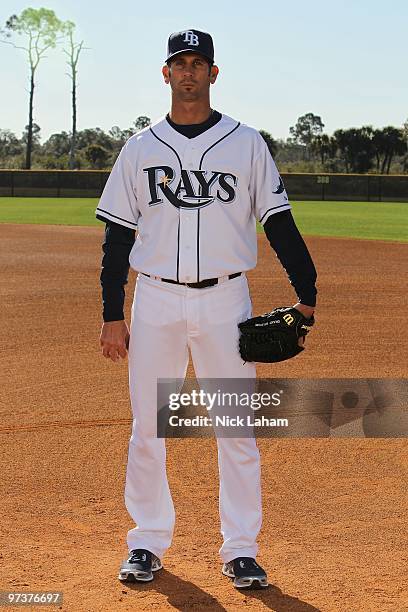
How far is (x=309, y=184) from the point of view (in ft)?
152

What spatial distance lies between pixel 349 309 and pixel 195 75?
702 centimetres

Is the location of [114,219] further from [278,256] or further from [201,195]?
[278,256]

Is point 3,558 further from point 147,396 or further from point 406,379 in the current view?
point 406,379

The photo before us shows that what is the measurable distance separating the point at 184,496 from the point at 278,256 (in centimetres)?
150

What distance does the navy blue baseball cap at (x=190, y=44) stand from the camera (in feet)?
12.1

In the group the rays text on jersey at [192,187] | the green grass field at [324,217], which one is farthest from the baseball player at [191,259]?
the green grass field at [324,217]

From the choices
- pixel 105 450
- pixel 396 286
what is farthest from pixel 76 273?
pixel 105 450

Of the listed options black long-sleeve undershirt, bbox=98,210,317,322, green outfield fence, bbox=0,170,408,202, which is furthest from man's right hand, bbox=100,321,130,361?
green outfield fence, bbox=0,170,408,202

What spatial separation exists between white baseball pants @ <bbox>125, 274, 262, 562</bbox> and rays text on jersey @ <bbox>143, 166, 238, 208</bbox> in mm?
331

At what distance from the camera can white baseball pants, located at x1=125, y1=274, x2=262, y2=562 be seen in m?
3.69

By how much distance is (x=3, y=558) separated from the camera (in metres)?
3.88

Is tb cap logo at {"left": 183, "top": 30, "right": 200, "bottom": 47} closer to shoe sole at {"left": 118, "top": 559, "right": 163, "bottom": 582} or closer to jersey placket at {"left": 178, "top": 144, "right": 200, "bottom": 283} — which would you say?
jersey placket at {"left": 178, "top": 144, "right": 200, "bottom": 283}

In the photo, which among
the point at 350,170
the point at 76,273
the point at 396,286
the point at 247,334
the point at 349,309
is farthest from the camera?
the point at 350,170

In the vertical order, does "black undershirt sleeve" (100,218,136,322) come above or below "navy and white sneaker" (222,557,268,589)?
above
